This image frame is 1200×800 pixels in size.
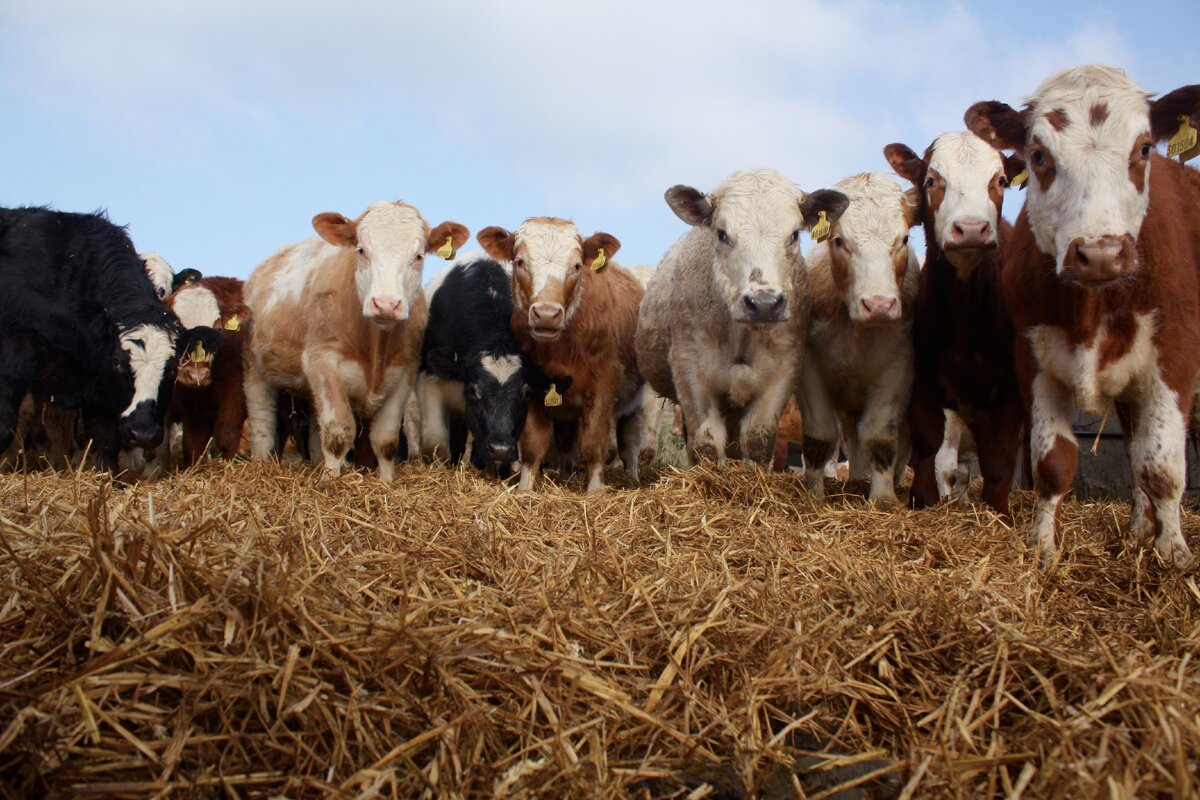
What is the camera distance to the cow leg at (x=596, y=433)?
7.36 meters

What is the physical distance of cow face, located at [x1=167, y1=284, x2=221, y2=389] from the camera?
6969mm

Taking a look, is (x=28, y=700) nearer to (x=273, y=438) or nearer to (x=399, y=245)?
(x=399, y=245)

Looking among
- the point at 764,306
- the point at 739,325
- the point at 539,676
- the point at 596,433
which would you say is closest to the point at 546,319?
the point at 596,433

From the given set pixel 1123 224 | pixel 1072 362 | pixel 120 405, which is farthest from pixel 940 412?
pixel 120 405

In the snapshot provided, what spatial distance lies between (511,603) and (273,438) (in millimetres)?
5480

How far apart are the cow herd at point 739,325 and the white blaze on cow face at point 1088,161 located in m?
0.01

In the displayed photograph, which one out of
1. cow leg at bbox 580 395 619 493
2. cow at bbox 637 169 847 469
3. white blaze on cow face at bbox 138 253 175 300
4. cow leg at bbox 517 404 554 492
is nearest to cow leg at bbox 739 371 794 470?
cow at bbox 637 169 847 469

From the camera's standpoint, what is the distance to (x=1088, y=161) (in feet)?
12.7

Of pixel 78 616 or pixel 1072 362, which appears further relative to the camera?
pixel 1072 362

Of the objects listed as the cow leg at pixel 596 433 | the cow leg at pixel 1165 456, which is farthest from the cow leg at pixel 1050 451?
the cow leg at pixel 596 433

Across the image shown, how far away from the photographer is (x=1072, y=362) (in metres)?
4.11

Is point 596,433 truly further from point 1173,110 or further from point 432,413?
point 1173,110

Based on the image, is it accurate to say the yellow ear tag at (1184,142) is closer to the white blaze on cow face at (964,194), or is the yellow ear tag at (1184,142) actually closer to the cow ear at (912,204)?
the white blaze on cow face at (964,194)

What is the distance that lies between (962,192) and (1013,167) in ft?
1.00
